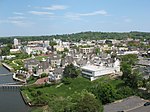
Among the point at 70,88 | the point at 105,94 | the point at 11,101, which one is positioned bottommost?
the point at 11,101

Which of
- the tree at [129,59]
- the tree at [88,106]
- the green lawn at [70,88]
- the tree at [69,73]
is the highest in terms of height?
the tree at [88,106]

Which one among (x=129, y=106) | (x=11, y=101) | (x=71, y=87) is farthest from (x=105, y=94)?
(x=11, y=101)

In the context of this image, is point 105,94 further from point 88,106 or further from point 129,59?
point 129,59

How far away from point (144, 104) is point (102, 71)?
10482mm

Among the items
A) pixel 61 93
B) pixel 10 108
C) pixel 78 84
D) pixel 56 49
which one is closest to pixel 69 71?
pixel 78 84

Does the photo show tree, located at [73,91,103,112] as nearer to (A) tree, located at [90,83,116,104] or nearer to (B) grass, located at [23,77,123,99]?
(A) tree, located at [90,83,116,104]

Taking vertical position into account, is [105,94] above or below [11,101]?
above

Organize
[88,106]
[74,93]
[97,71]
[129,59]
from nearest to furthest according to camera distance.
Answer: [88,106] → [74,93] → [97,71] → [129,59]

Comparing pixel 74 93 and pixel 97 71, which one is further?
pixel 97 71

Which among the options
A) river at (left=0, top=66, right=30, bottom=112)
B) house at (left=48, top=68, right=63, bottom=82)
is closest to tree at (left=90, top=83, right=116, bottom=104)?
river at (left=0, top=66, right=30, bottom=112)

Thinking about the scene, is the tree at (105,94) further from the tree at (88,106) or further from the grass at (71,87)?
the tree at (88,106)

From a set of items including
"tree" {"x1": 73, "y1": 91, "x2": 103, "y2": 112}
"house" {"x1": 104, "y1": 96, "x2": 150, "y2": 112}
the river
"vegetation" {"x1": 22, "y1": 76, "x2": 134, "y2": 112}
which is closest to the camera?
"tree" {"x1": 73, "y1": 91, "x2": 103, "y2": 112}

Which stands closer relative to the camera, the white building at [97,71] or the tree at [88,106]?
the tree at [88,106]

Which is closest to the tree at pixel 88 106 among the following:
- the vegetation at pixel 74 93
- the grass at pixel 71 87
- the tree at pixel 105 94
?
the vegetation at pixel 74 93
